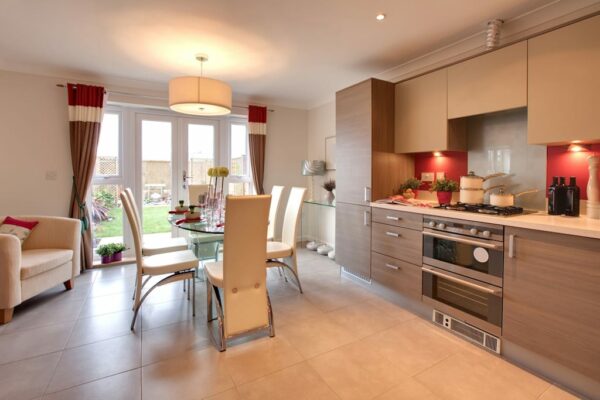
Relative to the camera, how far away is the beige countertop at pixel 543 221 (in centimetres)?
156

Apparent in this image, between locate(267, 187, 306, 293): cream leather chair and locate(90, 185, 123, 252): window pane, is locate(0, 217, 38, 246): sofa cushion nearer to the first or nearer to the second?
locate(90, 185, 123, 252): window pane

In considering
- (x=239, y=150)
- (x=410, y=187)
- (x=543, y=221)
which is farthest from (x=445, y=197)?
(x=239, y=150)

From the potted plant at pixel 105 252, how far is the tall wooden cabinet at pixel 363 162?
303 cm

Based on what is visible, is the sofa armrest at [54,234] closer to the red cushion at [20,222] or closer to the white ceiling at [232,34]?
the red cushion at [20,222]

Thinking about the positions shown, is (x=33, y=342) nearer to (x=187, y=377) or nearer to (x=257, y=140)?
(x=187, y=377)

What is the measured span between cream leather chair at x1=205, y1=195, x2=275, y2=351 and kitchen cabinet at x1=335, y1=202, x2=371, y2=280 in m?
1.32

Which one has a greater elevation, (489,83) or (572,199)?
(489,83)

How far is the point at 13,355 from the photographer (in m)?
1.94

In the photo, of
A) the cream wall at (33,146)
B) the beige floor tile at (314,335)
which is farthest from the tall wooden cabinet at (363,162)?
the cream wall at (33,146)

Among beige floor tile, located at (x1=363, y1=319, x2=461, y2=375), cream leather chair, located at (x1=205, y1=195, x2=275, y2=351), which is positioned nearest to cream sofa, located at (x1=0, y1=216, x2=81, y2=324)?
cream leather chair, located at (x1=205, y1=195, x2=275, y2=351)

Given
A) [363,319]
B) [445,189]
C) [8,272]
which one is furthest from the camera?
[445,189]

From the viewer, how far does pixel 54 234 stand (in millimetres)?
3027

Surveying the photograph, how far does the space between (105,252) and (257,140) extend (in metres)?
2.62

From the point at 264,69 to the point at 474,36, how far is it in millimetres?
2145
